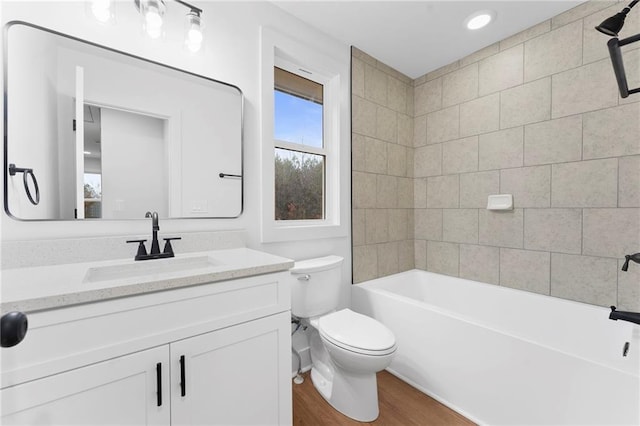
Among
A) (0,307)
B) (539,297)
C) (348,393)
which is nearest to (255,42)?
(0,307)

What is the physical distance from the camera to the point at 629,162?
1581mm

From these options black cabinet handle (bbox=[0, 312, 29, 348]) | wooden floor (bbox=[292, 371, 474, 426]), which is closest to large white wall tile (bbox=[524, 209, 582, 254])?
wooden floor (bbox=[292, 371, 474, 426])

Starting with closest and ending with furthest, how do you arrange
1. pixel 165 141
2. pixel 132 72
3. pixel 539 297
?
pixel 132 72, pixel 165 141, pixel 539 297

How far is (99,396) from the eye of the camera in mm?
817

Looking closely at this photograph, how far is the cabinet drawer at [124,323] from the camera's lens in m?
0.73

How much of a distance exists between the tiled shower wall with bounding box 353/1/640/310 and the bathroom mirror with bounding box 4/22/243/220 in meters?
1.15

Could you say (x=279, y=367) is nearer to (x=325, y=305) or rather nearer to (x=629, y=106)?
(x=325, y=305)

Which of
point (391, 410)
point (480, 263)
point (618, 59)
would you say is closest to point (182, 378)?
point (391, 410)

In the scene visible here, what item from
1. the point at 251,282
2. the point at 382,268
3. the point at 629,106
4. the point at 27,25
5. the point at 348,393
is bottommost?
the point at 348,393

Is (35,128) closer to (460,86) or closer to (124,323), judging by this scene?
(124,323)

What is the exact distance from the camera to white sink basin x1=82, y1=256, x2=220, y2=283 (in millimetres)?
1109

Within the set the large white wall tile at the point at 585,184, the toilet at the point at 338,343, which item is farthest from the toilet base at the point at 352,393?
the large white wall tile at the point at 585,184

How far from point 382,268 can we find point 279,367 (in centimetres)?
143

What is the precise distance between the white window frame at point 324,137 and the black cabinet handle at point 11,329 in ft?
4.15
